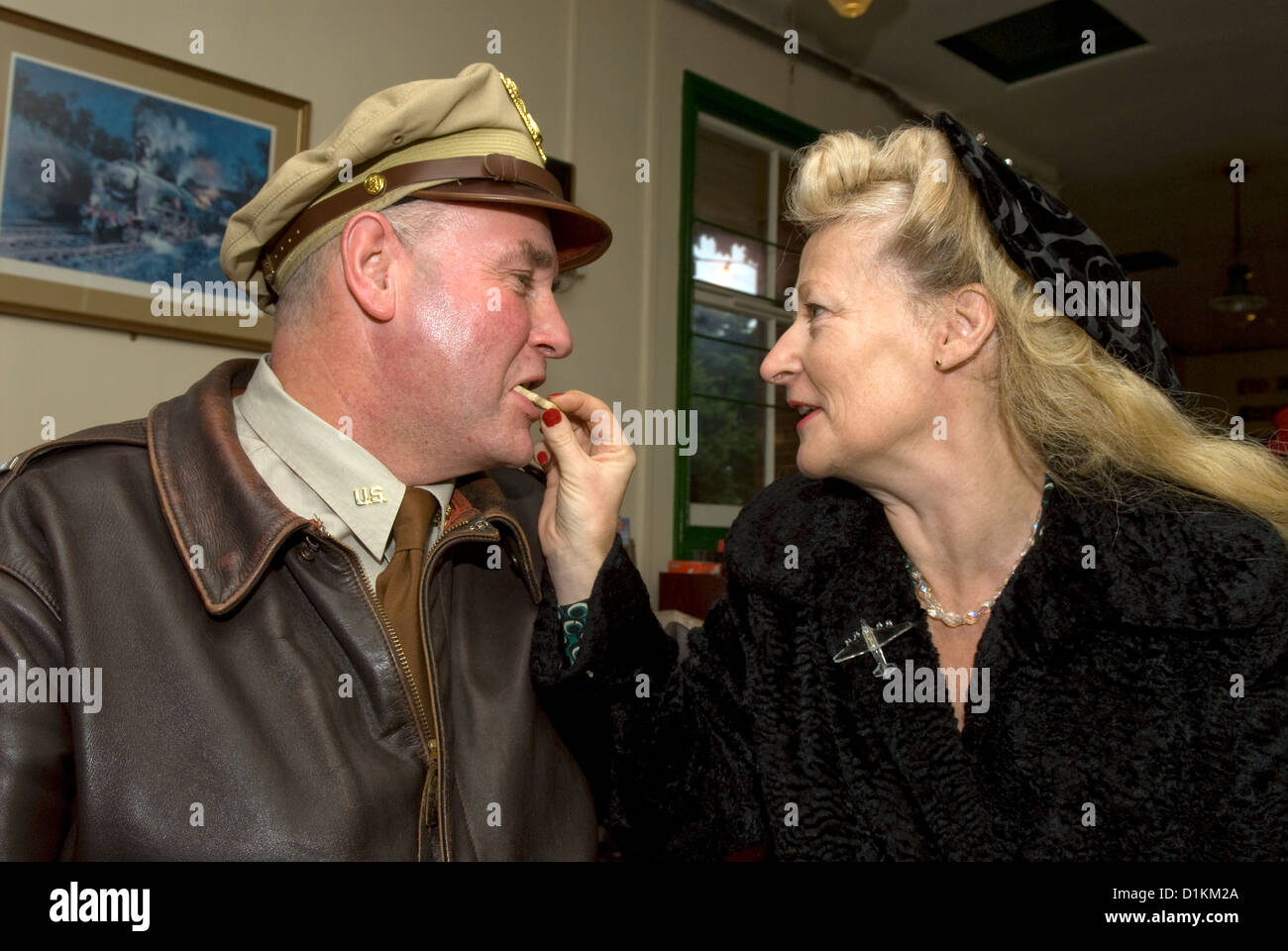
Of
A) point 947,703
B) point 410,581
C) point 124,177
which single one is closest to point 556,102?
point 124,177

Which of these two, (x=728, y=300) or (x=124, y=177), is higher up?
(x=728, y=300)

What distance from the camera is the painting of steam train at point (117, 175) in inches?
93.0

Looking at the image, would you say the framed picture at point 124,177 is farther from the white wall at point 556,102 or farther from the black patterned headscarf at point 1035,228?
the black patterned headscarf at point 1035,228

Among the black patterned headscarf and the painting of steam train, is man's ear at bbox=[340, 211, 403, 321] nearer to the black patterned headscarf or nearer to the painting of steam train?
the black patterned headscarf

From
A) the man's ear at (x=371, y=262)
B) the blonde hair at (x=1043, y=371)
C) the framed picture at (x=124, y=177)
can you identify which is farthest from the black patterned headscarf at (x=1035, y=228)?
the framed picture at (x=124, y=177)

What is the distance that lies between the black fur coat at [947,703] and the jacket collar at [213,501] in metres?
0.42

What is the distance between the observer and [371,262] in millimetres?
1482

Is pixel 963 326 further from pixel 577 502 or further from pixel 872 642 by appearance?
pixel 577 502

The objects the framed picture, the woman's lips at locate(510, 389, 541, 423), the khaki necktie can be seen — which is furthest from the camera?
the framed picture

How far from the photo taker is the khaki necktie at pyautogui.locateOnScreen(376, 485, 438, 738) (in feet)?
4.37

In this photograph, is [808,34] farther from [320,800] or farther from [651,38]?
[320,800]

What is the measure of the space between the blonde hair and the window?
2.71m

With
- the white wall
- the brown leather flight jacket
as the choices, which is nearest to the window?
the white wall

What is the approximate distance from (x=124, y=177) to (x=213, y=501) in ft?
5.52
